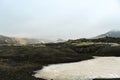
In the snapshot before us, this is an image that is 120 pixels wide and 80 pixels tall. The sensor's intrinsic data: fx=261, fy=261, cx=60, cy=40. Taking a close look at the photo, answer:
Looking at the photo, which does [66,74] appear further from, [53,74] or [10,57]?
[10,57]

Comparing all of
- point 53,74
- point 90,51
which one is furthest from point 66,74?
point 90,51

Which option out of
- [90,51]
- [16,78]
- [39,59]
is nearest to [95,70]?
[16,78]

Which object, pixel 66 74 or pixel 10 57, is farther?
pixel 10 57

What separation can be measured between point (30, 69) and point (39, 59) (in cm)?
1510

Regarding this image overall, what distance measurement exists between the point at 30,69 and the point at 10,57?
2111 centimetres

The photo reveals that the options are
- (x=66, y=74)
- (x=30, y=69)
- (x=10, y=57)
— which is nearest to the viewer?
(x=66, y=74)

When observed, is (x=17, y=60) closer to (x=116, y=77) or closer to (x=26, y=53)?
(x=26, y=53)

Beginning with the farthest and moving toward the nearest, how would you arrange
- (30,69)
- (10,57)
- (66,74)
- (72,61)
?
1. (10,57)
2. (72,61)
3. (30,69)
4. (66,74)

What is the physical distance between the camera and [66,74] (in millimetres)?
45250

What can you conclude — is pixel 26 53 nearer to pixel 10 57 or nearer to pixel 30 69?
pixel 10 57

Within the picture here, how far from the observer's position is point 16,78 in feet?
142

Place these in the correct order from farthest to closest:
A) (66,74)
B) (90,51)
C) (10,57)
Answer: (90,51) < (10,57) < (66,74)

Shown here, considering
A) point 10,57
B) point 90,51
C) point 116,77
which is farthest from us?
point 90,51

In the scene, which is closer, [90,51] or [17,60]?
[17,60]
